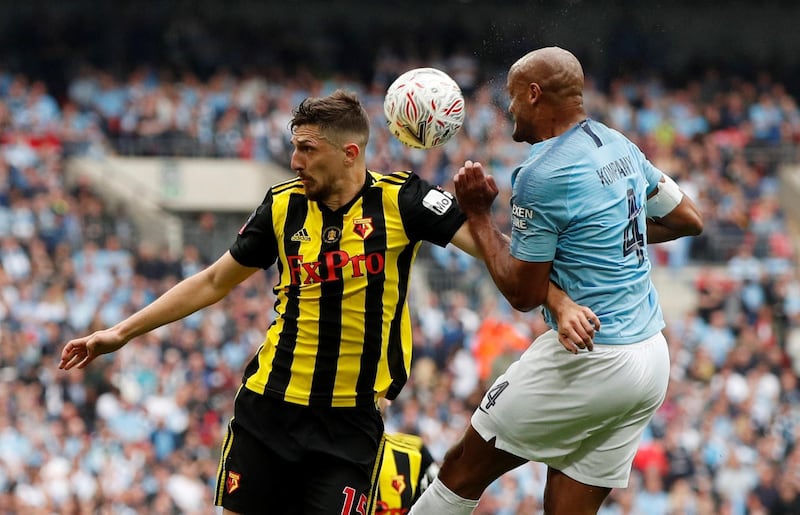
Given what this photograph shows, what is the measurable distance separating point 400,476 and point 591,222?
2052 millimetres

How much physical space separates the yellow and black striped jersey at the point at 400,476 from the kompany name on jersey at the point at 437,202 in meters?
1.46

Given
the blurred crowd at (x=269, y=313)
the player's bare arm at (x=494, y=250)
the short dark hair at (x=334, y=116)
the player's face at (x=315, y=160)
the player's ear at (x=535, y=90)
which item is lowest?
the blurred crowd at (x=269, y=313)

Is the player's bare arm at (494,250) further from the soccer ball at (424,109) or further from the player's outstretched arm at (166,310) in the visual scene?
the player's outstretched arm at (166,310)

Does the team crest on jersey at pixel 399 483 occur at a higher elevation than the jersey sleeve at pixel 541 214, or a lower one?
lower

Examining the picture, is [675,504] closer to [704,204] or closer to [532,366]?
[704,204]

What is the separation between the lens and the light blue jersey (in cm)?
478

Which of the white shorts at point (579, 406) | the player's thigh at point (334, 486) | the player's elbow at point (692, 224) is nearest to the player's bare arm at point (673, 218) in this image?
the player's elbow at point (692, 224)

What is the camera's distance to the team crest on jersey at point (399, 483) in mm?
6285

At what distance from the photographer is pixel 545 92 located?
4887mm

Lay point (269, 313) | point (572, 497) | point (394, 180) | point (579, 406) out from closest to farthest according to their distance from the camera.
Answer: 1. point (579, 406)
2. point (572, 497)
3. point (394, 180)
4. point (269, 313)

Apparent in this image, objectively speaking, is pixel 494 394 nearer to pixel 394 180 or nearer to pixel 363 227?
pixel 363 227

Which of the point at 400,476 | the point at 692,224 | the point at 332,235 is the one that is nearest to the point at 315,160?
the point at 332,235

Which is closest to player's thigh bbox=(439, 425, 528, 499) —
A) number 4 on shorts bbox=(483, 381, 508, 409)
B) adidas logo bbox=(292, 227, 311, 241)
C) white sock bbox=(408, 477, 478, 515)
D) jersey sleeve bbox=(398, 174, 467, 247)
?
white sock bbox=(408, 477, 478, 515)

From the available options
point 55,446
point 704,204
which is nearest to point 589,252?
point 55,446
